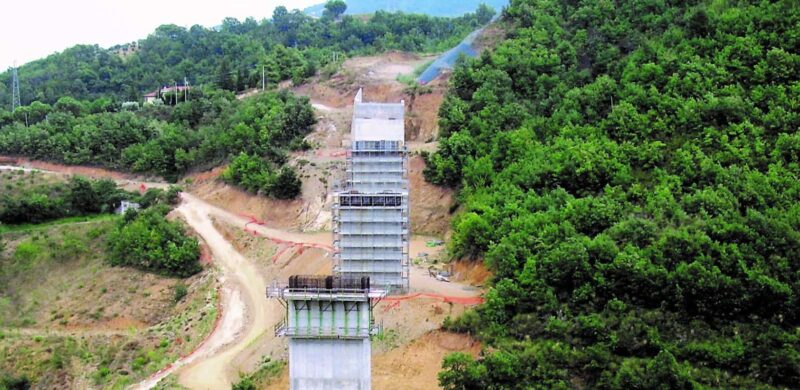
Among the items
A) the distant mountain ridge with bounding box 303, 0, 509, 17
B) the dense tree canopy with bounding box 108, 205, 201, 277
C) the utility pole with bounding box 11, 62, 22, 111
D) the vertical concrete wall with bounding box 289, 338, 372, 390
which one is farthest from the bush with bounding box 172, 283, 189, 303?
the distant mountain ridge with bounding box 303, 0, 509, 17

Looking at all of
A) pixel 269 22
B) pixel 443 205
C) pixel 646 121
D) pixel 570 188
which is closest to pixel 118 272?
pixel 443 205

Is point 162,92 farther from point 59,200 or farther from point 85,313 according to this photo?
point 85,313

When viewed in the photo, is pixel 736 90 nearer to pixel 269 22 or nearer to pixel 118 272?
pixel 118 272

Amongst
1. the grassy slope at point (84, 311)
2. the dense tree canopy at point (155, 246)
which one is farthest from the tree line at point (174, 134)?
the dense tree canopy at point (155, 246)

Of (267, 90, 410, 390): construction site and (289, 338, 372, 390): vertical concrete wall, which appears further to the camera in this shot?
(289, 338, 372, 390): vertical concrete wall

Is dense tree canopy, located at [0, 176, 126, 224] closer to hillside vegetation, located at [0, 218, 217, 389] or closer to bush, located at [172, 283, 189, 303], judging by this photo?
hillside vegetation, located at [0, 218, 217, 389]

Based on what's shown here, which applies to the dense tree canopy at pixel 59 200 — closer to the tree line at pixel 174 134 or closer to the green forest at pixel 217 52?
the tree line at pixel 174 134
